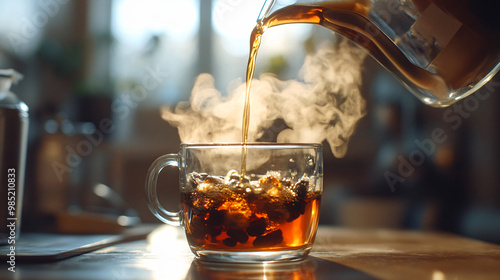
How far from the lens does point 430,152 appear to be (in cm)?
296

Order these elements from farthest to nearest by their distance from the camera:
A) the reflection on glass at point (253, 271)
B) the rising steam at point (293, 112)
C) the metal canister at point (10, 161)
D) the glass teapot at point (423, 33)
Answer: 1. the rising steam at point (293, 112)
2. the metal canister at point (10, 161)
3. the glass teapot at point (423, 33)
4. the reflection on glass at point (253, 271)

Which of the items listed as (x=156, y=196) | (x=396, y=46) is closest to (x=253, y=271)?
(x=156, y=196)

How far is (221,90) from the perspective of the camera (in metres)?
3.05

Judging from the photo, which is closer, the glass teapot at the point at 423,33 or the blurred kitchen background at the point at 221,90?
the glass teapot at the point at 423,33

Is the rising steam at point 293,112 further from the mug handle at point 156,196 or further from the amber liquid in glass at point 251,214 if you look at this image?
the amber liquid in glass at point 251,214

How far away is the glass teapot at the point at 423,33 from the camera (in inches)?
25.4

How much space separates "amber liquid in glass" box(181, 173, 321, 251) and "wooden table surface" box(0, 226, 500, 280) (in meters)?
0.03

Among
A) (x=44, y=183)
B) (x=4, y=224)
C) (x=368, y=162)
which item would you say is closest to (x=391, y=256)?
(x=4, y=224)

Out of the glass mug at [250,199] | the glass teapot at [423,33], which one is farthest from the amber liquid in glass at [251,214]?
the glass teapot at [423,33]

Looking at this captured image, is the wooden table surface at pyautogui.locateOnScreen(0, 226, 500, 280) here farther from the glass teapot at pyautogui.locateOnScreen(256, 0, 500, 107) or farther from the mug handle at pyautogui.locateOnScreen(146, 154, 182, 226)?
the glass teapot at pyautogui.locateOnScreen(256, 0, 500, 107)

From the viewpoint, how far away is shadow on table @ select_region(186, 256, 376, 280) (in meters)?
0.54

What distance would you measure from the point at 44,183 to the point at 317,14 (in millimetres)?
954

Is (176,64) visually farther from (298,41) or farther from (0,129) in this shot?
(0,129)

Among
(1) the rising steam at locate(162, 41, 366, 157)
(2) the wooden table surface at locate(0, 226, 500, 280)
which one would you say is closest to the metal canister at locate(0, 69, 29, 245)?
(2) the wooden table surface at locate(0, 226, 500, 280)
